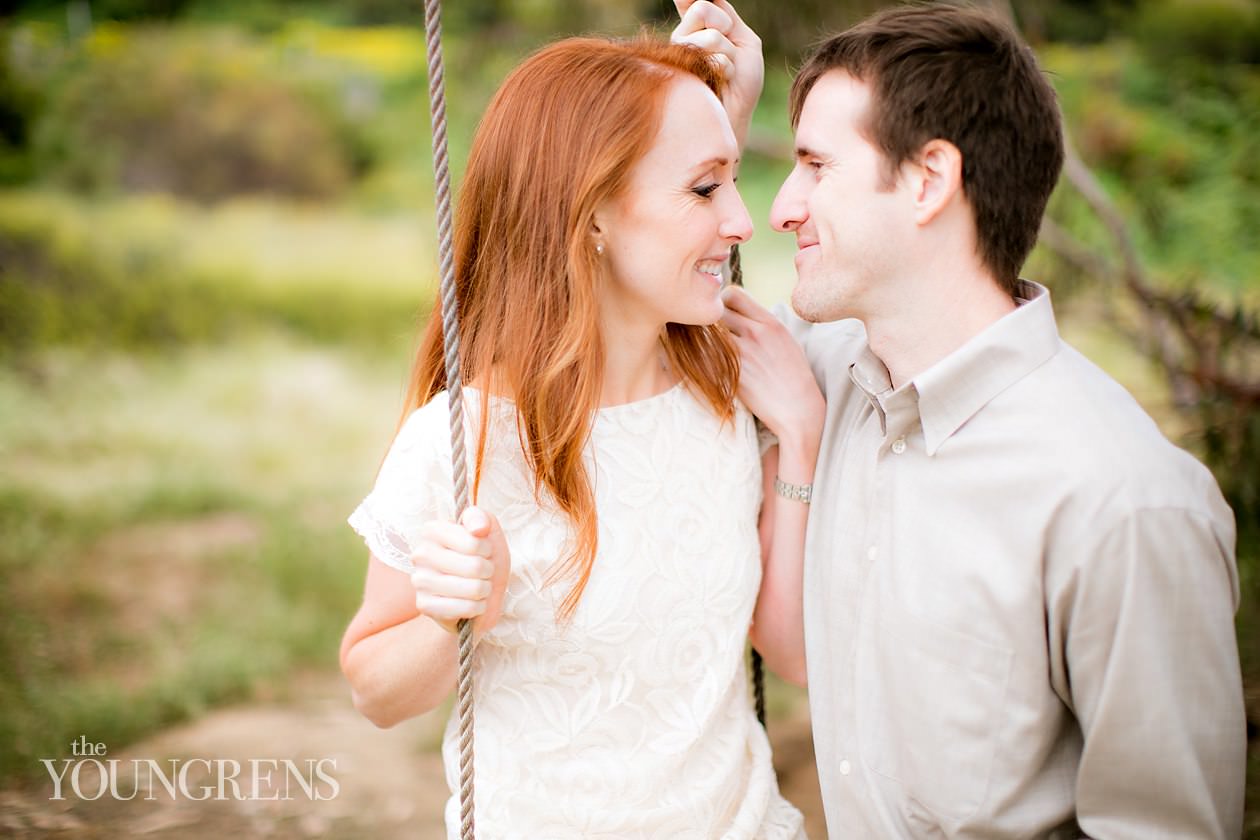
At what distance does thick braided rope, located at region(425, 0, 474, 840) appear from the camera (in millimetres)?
1312

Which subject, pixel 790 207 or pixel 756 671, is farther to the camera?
pixel 756 671

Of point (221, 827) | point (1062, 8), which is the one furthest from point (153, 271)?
point (1062, 8)

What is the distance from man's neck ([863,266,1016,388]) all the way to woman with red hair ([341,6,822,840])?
0.88 feet

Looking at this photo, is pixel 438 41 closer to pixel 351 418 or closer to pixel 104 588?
pixel 104 588

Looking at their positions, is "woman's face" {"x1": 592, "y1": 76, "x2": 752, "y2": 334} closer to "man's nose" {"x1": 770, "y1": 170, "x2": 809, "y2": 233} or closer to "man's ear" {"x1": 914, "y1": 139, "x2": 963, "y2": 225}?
"man's nose" {"x1": 770, "y1": 170, "x2": 809, "y2": 233}

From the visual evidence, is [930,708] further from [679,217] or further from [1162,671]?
[679,217]

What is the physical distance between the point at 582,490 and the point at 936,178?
0.66 meters

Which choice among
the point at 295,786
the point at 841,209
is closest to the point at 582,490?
the point at 841,209

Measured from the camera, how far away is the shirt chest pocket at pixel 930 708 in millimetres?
1484

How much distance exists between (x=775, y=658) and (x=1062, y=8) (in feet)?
15.5

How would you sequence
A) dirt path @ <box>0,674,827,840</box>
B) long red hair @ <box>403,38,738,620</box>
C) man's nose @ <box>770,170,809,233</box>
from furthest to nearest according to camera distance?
1. dirt path @ <box>0,674,827,840</box>
2. man's nose @ <box>770,170,809,233</box>
3. long red hair @ <box>403,38,738,620</box>

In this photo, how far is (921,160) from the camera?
5.24ft

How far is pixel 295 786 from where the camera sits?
12.1 feet

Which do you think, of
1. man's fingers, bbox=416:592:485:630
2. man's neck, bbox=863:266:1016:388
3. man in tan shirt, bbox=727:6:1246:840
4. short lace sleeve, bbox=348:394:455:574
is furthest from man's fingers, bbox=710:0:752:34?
man's fingers, bbox=416:592:485:630
